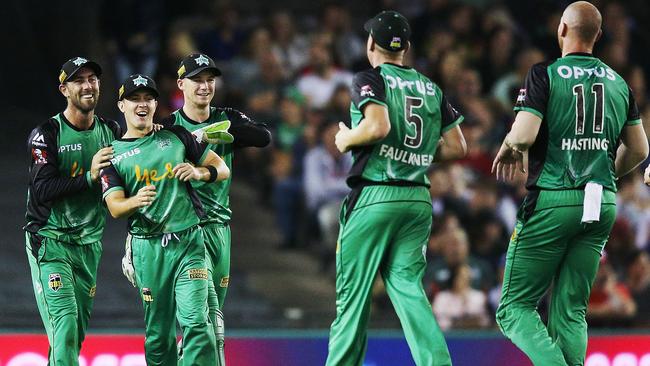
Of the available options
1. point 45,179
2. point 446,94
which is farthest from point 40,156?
point 446,94

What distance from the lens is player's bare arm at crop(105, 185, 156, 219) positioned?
7762 millimetres

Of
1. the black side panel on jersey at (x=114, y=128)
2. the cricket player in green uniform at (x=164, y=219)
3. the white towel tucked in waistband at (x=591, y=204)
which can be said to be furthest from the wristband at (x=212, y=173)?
the white towel tucked in waistband at (x=591, y=204)

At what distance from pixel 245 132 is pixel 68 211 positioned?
1.27m

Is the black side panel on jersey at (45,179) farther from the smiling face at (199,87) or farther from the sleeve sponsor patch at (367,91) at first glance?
the sleeve sponsor patch at (367,91)

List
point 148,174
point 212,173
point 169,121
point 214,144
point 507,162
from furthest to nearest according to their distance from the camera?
point 169,121 < point 214,144 < point 212,173 < point 148,174 < point 507,162

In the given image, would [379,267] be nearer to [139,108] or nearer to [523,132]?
[523,132]

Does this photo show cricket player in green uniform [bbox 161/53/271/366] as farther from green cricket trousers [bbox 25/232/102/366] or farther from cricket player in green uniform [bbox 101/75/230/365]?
green cricket trousers [bbox 25/232/102/366]

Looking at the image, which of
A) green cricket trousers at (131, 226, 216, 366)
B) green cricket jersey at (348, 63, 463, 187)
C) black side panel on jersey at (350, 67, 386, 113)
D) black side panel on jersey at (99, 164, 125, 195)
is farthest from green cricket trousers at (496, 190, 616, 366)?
black side panel on jersey at (99, 164, 125, 195)

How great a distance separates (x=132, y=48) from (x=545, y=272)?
27.8 ft

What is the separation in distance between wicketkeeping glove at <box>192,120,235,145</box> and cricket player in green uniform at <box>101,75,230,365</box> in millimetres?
93

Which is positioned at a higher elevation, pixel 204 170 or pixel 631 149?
pixel 631 149

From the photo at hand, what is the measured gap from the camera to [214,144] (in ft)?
27.8

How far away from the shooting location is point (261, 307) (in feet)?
43.5

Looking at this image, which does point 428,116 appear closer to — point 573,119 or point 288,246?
point 573,119
